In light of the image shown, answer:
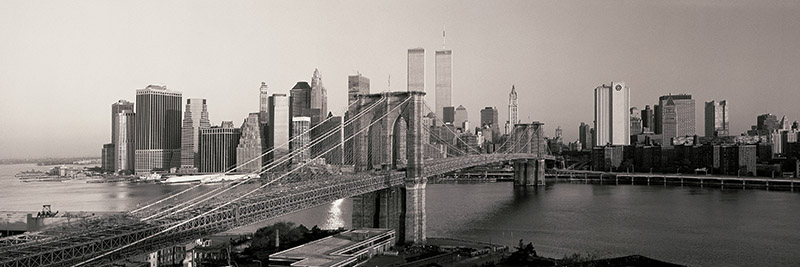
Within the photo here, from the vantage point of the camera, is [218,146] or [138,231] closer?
[138,231]

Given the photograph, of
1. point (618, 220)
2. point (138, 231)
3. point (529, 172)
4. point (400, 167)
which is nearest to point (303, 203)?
point (138, 231)

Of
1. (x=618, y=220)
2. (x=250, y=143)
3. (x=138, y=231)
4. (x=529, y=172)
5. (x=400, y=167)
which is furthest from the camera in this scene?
(x=250, y=143)

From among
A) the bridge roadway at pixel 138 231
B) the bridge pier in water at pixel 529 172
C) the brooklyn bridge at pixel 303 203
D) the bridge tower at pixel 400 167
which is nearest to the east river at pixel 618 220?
the brooklyn bridge at pixel 303 203

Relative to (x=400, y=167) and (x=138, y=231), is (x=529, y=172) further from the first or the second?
(x=138, y=231)

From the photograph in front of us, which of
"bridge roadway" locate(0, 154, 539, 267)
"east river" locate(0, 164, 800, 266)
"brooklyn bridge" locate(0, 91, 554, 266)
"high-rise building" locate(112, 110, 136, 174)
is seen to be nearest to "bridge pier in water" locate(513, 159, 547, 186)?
"east river" locate(0, 164, 800, 266)

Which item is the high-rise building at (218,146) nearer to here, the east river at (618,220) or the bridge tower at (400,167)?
the east river at (618,220)

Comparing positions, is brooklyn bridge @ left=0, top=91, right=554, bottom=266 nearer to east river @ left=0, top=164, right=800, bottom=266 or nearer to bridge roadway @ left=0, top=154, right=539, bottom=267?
bridge roadway @ left=0, top=154, right=539, bottom=267

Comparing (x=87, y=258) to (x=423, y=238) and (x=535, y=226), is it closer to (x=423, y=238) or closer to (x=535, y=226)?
(x=423, y=238)
